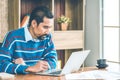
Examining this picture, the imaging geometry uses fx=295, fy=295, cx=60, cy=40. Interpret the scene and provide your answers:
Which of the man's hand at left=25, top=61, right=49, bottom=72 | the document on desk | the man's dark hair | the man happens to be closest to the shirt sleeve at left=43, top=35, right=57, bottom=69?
the man

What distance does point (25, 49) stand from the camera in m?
2.61

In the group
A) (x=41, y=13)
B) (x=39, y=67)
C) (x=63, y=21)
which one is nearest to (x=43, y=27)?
(x=41, y=13)

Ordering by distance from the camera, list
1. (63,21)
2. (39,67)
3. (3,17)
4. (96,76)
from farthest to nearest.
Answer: (63,21), (3,17), (39,67), (96,76)

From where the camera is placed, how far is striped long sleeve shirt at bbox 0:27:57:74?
251 centimetres

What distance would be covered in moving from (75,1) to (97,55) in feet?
3.13

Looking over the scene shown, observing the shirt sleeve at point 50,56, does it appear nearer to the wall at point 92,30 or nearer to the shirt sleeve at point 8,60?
the shirt sleeve at point 8,60

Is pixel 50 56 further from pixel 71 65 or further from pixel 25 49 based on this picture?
pixel 71 65

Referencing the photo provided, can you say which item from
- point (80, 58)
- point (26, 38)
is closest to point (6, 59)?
point (26, 38)

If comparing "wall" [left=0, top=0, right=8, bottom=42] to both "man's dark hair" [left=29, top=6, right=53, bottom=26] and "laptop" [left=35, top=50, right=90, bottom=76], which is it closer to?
"man's dark hair" [left=29, top=6, right=53, bottom=26]

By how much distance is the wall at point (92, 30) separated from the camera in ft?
15.6

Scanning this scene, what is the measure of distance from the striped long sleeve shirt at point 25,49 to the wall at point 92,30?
2.13m

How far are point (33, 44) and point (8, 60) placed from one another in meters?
0.27

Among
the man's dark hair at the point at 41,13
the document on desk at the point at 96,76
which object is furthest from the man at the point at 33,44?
the document on desk at the point at 96,76

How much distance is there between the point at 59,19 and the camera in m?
4.59
